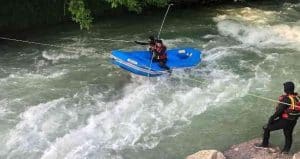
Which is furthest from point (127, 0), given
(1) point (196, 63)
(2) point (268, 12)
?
(2) point (268, 12)

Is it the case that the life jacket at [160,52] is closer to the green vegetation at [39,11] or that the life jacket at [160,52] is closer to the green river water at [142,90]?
the green river water at [142,90]

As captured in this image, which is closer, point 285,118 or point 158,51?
point 285,118

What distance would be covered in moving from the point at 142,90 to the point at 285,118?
475 cm

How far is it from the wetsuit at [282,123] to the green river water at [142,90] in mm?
661

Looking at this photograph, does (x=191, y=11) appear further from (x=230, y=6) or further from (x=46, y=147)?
(x=46, y=147)

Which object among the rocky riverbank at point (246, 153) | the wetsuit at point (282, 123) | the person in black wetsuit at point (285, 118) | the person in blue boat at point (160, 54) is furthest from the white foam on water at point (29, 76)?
the wetsuit at point (282, 123)

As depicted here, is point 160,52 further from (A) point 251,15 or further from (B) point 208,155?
(A) point 251,15

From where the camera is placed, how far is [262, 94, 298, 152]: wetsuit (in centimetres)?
1011

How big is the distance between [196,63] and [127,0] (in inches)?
115

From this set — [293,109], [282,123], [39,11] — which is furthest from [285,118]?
[39,11]

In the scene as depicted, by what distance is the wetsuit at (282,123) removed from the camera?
1011cm

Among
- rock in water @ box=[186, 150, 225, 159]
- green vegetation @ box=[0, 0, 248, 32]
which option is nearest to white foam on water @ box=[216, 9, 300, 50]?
green vegetation @ box=[0, 0, 248, 32]

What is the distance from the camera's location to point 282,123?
10.3 m

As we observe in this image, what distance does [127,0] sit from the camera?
1545 centimetres
